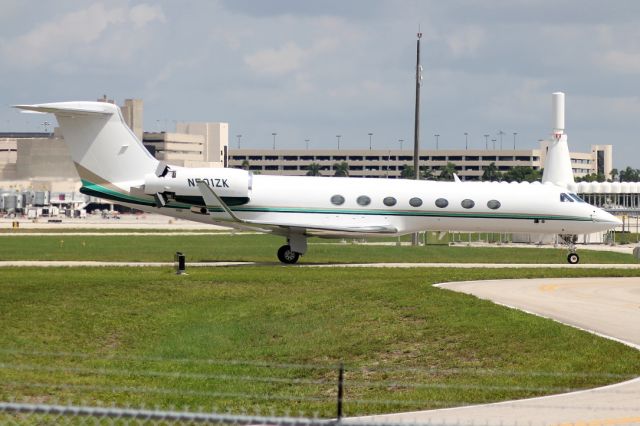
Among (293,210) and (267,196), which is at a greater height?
(267,196)

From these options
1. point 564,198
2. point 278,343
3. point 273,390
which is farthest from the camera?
point 564,198

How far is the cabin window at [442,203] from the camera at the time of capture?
43250mm

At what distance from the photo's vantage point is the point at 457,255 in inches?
2116

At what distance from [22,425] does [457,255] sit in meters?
40.6

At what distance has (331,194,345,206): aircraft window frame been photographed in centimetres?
4266

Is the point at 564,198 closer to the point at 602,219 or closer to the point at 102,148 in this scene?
the point at 602,219

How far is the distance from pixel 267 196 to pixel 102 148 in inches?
252

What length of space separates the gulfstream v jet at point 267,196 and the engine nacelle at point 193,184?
36mm

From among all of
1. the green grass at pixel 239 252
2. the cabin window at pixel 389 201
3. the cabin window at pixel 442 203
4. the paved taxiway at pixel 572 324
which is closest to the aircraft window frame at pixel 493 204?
the cabin window at pixel 442 203

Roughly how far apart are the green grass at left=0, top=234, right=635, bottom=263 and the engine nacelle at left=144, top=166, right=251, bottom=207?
18.3 feet

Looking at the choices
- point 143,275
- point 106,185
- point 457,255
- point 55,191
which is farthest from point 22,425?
point 55,191

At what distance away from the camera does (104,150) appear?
139 feet


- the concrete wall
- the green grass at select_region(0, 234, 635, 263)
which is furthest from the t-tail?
the concrete wall

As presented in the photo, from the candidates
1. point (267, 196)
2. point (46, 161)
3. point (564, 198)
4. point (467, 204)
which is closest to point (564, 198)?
point (564, 198)
